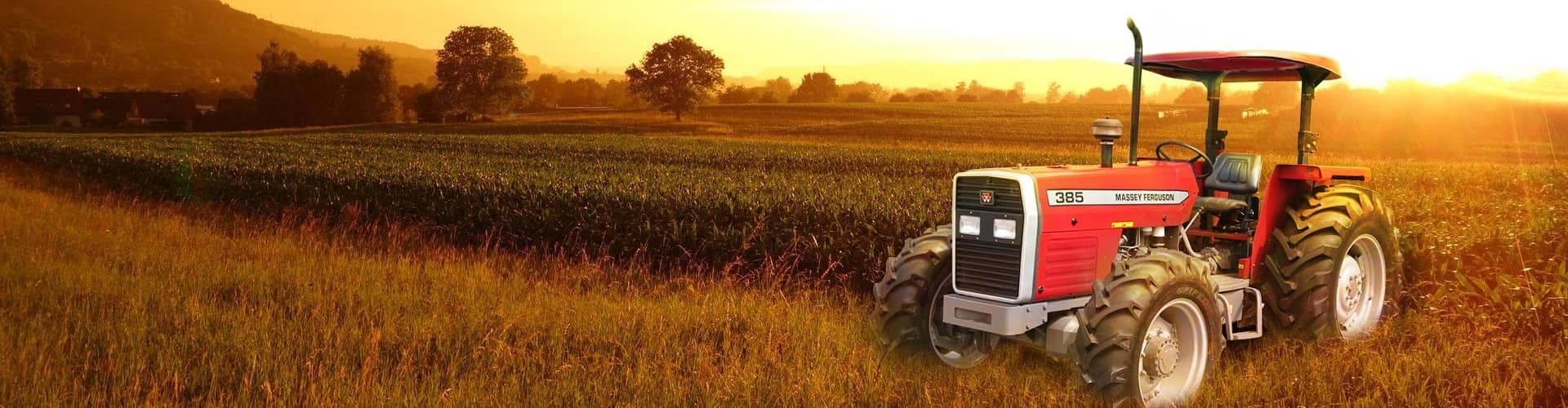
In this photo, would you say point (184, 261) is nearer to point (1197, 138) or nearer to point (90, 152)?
point (90, 152)

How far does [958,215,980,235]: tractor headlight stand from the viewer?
5.74 metres

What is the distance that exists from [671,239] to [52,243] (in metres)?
7.08

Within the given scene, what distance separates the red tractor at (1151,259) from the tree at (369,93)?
251 ft

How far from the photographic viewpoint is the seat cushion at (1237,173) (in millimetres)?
6953

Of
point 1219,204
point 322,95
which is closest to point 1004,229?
point 1219,204

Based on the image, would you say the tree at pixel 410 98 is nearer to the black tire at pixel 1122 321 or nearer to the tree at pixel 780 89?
the tree at pixel 780 89

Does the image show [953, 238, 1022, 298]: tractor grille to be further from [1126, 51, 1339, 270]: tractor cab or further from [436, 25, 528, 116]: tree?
[436, 25, 528, 116]: tree

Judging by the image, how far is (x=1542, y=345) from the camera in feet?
23.2

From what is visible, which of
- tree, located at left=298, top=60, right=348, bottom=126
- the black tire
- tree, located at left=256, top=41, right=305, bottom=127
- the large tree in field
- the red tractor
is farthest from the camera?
tree, located at left=256, top=41, right=305, bottom=127

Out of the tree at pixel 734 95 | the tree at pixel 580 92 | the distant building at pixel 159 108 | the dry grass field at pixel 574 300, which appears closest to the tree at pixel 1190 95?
the tree at pixel 734 95

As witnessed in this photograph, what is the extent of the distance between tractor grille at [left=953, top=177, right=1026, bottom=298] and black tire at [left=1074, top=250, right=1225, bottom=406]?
0.42 metres

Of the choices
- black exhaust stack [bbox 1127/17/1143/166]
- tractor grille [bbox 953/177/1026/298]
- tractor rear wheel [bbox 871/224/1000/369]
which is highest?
black exhaust stack [bbox 1127/17/1143/166]

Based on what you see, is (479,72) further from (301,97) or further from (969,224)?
(969,224)

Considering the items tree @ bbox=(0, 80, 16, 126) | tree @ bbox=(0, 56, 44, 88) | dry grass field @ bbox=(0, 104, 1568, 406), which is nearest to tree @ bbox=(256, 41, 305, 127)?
tree @ bbox=(0, 80, 16, 126)
